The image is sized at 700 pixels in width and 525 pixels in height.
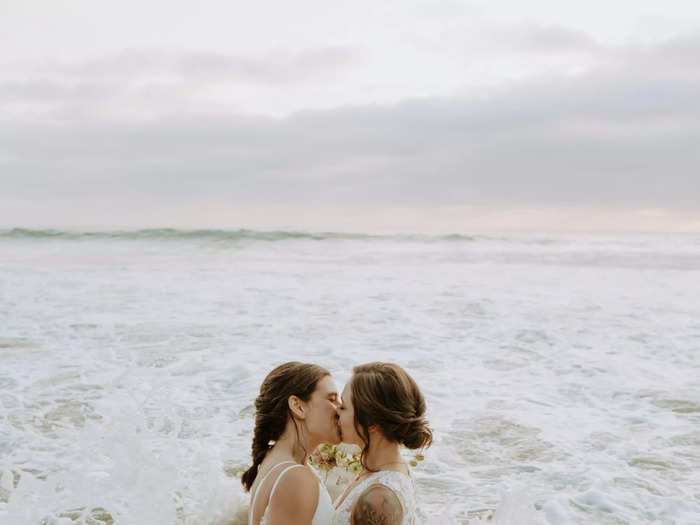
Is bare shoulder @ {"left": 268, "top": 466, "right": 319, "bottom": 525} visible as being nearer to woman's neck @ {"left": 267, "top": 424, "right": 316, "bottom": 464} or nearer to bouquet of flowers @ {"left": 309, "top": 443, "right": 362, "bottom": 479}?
woman's neck @ {"left": 267, "top": 424, "right": 316, "bottom": 464}

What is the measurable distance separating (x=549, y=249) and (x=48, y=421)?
3715 centimetres

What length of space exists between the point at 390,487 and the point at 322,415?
49 centimetres

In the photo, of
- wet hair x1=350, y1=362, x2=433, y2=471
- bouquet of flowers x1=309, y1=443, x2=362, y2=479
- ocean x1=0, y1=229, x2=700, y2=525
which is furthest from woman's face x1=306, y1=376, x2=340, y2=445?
ocean x1=0, y1=229, x2=700, y2=525

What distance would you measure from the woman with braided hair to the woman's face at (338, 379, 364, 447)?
8 cm

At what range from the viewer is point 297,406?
10.5 ft

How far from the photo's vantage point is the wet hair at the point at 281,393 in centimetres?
321

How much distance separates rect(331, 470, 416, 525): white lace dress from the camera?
2969 mm

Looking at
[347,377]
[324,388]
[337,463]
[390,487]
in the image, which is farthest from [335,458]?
[347,377]

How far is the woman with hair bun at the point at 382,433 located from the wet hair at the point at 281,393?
0.71 ft

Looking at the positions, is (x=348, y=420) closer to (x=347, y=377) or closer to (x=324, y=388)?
(x=324, y=388)

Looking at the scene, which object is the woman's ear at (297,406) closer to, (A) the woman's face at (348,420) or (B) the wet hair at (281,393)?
(B) the wet hair at (281,393)

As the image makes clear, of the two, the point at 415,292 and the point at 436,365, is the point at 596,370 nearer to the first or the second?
the point at 436,365

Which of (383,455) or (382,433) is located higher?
(382,433)

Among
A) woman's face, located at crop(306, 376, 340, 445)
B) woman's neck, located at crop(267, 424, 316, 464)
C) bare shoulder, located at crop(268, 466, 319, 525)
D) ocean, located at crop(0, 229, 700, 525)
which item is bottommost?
ocean, located at crop(0, 229, 700, 525)
